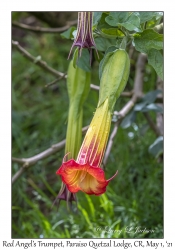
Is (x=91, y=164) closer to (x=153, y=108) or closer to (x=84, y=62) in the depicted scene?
(x=84, y=62)

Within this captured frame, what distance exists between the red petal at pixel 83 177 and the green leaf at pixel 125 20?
28cm

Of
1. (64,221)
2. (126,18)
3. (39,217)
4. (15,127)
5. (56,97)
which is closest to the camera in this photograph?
(126,18)

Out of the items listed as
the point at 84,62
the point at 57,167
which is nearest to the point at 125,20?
the point at 84,62

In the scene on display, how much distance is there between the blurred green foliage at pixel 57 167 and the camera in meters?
1.56

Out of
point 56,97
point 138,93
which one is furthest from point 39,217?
point 56,97

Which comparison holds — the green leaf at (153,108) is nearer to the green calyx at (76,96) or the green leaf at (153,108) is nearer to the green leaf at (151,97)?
the green leaf at (151,97)

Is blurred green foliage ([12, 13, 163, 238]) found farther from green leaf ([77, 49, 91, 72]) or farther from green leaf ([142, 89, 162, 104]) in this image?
green leaf ([77, 49, 91, 72])

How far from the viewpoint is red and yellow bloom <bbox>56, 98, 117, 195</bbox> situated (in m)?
0.70

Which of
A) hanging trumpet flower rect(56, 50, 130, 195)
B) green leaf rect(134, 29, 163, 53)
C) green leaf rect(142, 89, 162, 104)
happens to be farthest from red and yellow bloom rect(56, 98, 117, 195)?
green leaf rect(142, 89, 162, 104)

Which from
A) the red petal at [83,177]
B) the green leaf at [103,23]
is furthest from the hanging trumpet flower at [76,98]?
the red petal at [83,177]

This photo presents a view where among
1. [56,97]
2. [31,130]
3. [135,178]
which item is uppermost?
[56,97]

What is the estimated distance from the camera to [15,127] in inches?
85.2

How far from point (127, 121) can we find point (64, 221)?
0.41 metres
